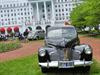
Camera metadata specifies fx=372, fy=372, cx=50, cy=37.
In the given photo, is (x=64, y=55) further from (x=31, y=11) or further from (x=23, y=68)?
(x=31, y=11)

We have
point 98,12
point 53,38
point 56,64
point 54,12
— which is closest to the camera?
point 56,64

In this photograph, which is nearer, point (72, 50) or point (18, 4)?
point (72, 50)

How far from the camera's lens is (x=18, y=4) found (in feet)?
586

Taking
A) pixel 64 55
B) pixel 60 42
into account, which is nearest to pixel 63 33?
pixel 60 42

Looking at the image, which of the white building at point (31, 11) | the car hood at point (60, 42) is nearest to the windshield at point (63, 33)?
the car hood at point (60, 42)

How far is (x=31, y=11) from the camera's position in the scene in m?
179

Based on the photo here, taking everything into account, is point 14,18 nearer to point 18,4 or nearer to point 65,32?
point 18,4

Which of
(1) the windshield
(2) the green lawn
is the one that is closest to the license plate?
(2) the green lawn

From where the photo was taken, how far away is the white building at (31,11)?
175 meters

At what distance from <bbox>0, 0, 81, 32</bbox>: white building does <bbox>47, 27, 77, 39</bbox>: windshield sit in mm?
153753

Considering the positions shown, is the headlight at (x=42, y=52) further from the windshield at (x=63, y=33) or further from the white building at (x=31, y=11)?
the white building at (x=31, y=11)

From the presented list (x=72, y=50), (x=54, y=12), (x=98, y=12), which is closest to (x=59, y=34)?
(x=72, y=50)

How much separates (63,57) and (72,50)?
24.6 inches

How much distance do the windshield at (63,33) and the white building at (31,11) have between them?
154m
